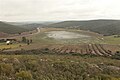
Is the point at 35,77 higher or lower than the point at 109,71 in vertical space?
higher

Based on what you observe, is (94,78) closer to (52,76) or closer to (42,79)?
(52,76)

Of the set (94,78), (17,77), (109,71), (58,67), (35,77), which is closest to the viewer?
(17,77)

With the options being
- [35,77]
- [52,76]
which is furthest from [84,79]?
[35,77]

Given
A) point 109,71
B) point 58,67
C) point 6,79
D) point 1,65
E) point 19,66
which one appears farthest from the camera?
point 109,71

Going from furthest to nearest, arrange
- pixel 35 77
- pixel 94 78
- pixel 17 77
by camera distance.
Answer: pixel 94 78
pixel 35 77
pixel 17 77

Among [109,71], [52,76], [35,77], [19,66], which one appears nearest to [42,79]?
[35,77]

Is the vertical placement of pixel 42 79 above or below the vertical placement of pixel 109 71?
above

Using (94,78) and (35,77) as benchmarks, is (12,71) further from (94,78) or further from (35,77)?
(94,78)

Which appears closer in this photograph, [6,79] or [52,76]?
[6,79]

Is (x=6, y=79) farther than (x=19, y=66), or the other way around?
(x=19, y=66)

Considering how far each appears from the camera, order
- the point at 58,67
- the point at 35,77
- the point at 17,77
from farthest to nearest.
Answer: the point at 58,67, the point at 35,77, the point at 17,77
